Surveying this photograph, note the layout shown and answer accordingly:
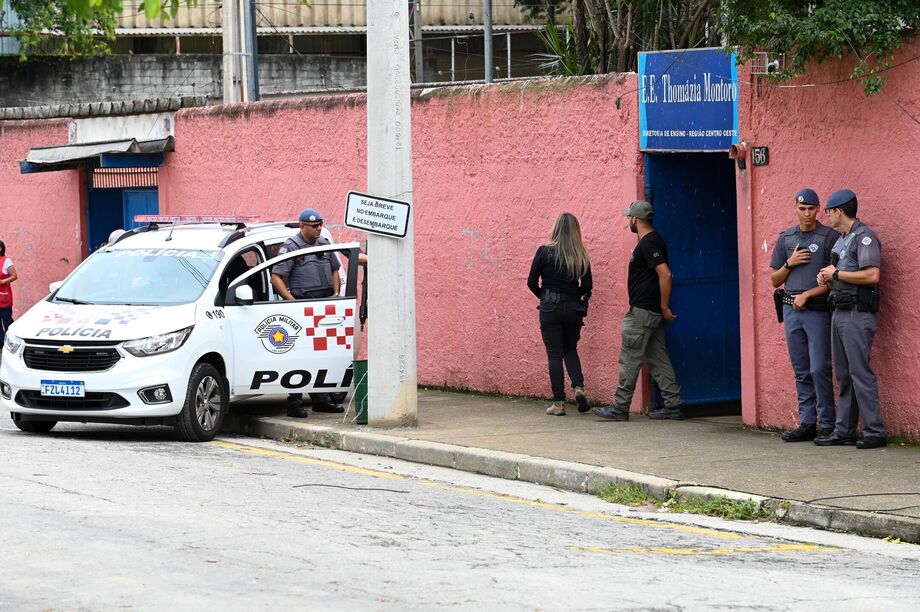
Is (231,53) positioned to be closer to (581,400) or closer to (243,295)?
(243,295)

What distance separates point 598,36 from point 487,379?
404cm

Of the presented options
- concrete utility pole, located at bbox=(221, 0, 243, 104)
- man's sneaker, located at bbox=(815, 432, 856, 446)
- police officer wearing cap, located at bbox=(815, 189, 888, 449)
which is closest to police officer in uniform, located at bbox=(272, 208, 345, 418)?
man's sneaker, located at bbox=(815, 432, 856, 446)

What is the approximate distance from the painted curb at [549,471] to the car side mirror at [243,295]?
1.10 metres

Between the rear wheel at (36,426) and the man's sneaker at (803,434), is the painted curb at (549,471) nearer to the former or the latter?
the rear wheel at (36,426)

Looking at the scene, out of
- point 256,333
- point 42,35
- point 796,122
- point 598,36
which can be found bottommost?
point 256,333

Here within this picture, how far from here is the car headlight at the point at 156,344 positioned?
12367mm

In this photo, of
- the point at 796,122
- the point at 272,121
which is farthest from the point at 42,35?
the point at 796,122

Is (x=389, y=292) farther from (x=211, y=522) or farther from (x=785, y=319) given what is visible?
Result: (x=211, y=522)

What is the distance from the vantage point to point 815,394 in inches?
462

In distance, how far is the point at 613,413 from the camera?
1327cm

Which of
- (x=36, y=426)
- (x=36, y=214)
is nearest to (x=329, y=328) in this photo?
(x=36, y=426)

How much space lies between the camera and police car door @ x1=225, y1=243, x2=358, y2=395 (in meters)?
13.2

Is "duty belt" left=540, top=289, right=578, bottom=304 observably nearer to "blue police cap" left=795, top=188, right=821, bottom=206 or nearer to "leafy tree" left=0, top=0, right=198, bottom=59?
"blue police cap" left=795, top=188, right=821, bottom=206

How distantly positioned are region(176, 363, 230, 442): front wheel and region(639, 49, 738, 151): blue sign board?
4281 mm
